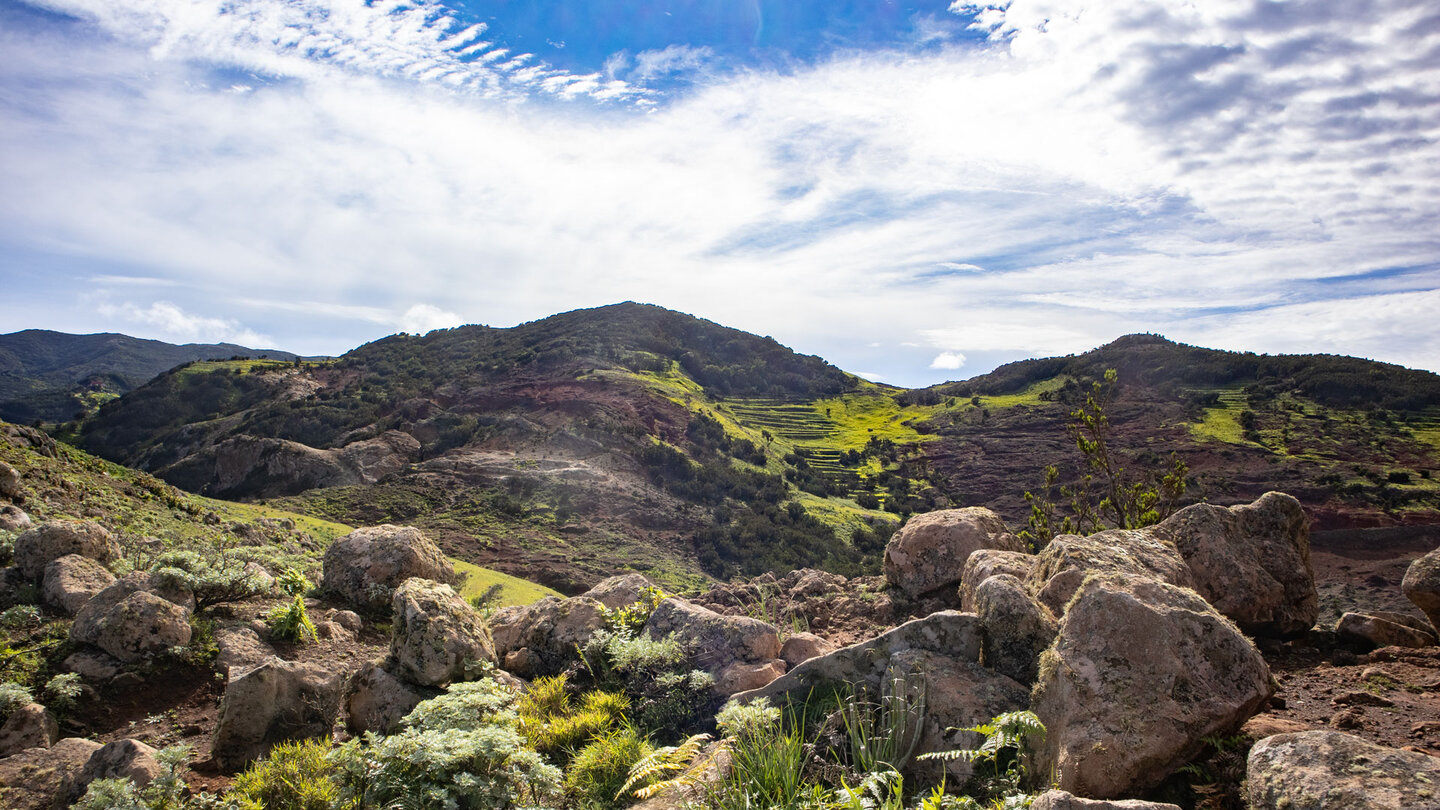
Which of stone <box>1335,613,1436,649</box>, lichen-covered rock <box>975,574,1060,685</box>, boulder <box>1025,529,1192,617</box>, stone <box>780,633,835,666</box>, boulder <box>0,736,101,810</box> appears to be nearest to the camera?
boulder <box>0,736,101,810</box>

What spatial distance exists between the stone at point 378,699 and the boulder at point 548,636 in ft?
4.62

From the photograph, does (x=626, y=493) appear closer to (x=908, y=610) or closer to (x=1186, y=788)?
(x=908, y=610)

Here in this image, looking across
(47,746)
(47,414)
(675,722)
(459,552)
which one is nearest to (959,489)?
(459,552)

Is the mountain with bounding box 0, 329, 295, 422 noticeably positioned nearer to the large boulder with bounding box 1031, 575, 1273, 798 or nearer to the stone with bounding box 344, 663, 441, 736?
the stone with bounding box 344, 663, 441, 736

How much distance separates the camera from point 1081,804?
2.96m

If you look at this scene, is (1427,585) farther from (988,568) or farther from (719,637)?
(719,637)

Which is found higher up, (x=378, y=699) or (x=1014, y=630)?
(x=1014, y=630)

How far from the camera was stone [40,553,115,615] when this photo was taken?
7246 mm

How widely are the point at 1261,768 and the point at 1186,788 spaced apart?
2.94 ft

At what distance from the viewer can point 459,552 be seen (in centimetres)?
2758

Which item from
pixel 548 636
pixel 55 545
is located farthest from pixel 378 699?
pixel 55 545

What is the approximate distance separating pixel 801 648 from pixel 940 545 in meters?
2.39

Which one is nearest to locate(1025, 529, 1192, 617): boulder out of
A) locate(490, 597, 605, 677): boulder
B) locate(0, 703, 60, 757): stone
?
locate(490, 597, 605, 677): boulder

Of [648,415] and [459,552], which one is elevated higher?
[648,415]
